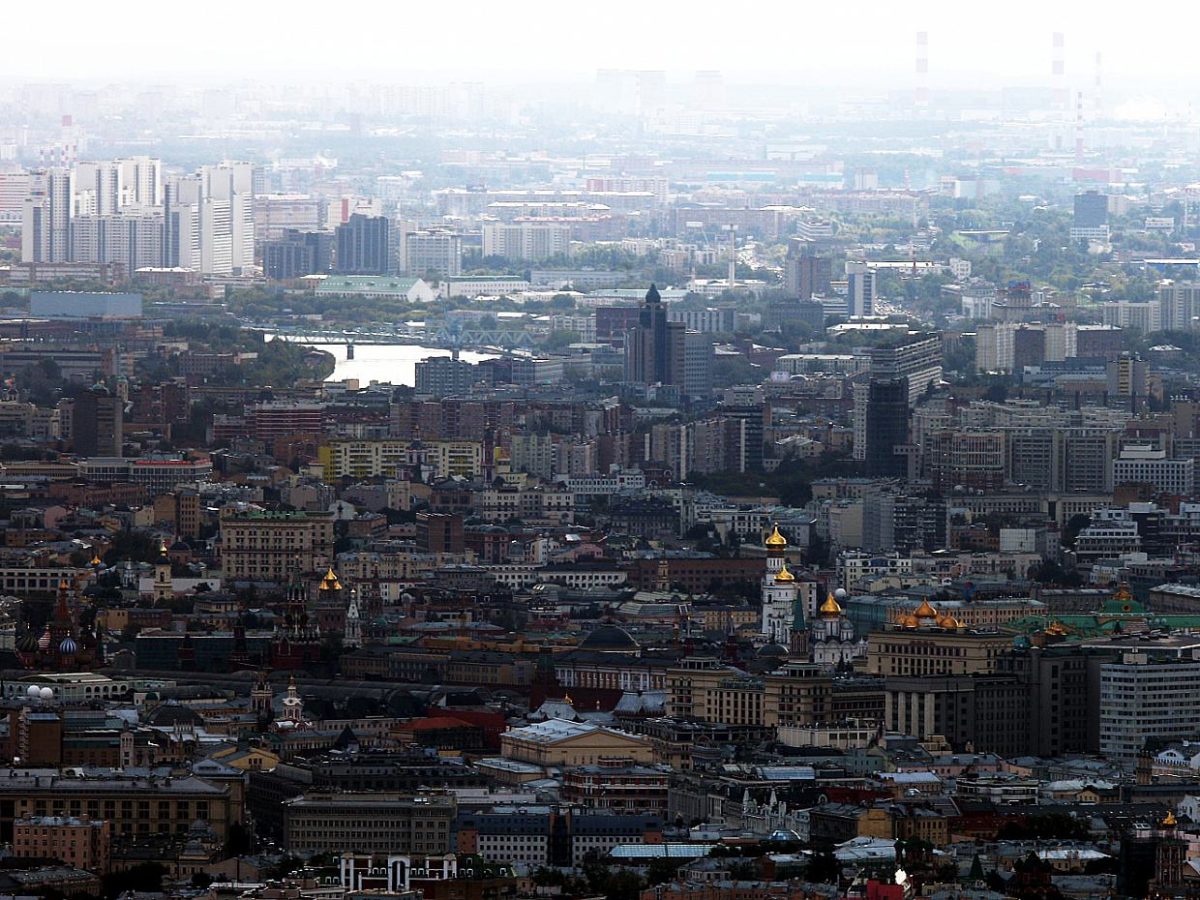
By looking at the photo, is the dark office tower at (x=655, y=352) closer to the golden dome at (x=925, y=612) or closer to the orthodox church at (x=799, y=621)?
the orthodox church at (x=799, y=621)

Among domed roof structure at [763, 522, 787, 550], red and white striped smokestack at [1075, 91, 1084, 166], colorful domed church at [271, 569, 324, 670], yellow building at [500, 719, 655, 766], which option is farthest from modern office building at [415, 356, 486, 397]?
red and white striped smokestack at [1075, 91, 1084, 166]

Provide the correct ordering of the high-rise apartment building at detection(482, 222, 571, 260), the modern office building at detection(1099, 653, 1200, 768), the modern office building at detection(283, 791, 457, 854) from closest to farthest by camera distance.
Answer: the modern office building at detection(283, 791, 457, 854)
the modern office building at detection(1099, 653, 1200, 768)
the high-rise apartment building at detection(482, 222, 571, 260)

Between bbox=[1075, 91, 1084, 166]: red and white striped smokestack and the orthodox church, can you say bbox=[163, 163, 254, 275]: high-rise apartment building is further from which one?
the orthodox church

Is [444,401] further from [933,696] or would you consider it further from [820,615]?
[933,696]

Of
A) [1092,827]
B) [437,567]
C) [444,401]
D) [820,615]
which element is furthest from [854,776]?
[444,401]

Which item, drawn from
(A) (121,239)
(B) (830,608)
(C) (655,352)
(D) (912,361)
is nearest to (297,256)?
(A) (121,239)
